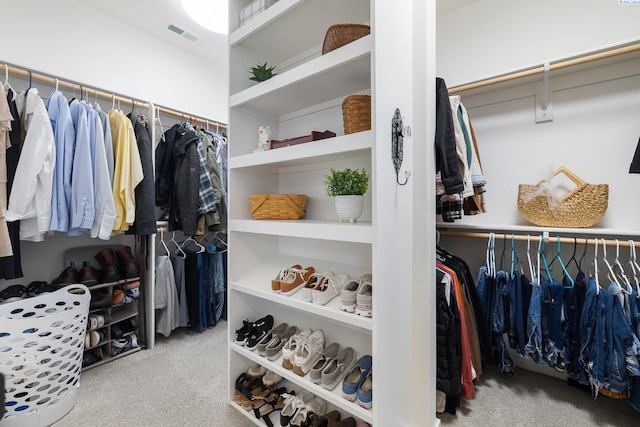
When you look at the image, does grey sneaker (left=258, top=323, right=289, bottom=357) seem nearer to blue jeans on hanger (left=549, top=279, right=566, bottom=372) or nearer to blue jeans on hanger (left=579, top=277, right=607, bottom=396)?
blue jeans on hanger (left=549, top=279, right=566, bottom=372)

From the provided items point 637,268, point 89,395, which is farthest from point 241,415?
point 637,268

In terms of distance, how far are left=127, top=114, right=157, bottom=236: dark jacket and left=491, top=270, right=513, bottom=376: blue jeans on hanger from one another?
233 cm

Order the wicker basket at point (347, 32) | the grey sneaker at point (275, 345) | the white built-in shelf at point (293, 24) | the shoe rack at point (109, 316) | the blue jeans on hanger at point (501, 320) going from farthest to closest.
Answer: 1. the shoe rack at point (109, 316)
2. the blue jeans on hanger at point (501, 320)
3. the grey sneaker at point (275, 345)
4. the white built-in shelf at point (293, 24)
5. the wicker basket at point (347, 32)

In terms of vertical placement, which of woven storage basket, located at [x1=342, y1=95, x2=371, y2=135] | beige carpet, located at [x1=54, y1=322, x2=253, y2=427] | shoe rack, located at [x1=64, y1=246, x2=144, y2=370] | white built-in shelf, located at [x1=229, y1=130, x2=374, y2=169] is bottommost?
beige carpet, located at [x1=54, y1=322, x2=253, y2=427]

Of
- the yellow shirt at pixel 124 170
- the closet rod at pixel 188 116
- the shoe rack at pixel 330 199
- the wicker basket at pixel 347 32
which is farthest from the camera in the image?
the closet rod at pixel 188 116

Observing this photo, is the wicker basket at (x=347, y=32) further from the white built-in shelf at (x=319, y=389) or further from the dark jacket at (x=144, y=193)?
the dark jacket at (x=144, y=193)

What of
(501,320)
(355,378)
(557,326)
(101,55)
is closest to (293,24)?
(355,378)

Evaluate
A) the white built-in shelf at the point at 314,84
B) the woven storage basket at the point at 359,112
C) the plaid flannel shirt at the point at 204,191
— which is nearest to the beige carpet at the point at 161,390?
the plaid flannel shirt at the point at 204,191

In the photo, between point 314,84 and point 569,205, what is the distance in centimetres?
155

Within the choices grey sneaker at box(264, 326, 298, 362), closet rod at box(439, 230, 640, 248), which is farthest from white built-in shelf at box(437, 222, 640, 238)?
grey sneaker at box(264, 326, 298, 362)

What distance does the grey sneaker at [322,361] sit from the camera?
1217mm

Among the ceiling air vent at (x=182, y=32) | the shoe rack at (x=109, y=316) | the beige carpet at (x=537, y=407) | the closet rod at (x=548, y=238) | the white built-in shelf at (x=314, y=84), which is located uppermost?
the ceiling air vent at (x=182, y=32)

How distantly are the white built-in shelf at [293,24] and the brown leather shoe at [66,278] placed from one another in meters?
1.86

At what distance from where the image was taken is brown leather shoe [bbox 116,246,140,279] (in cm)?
210
